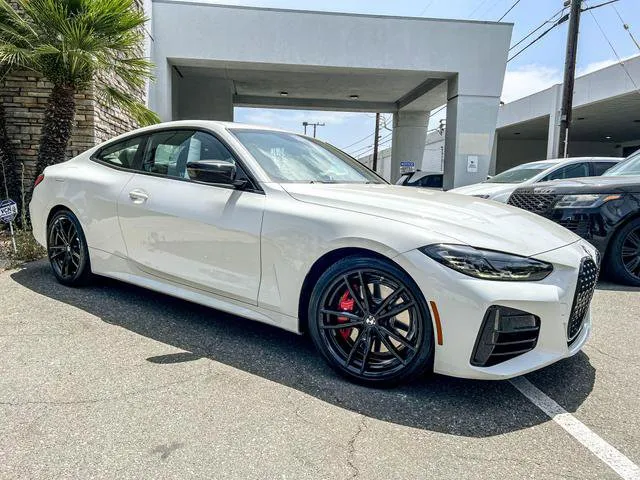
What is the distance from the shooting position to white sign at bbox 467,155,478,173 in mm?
13398

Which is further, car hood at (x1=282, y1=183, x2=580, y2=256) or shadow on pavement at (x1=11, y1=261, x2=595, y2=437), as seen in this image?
car hood at (x1=282, y1=183, x2=580, y2=256)

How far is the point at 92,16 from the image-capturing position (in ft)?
21.5

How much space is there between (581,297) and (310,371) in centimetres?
160

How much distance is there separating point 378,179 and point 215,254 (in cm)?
160

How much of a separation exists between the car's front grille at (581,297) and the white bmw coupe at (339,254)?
0.05 ft

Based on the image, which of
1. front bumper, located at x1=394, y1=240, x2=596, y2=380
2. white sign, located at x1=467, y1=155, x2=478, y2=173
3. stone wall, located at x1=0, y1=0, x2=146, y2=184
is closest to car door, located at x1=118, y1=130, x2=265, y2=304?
front bumper, located at x1=394, y1=240, x2=596, y2=380

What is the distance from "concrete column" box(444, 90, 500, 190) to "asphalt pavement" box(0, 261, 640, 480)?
10.3 metres

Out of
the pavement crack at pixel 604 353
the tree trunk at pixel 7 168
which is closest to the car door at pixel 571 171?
the pavement crack at pixel 604 353

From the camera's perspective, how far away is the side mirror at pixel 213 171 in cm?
307

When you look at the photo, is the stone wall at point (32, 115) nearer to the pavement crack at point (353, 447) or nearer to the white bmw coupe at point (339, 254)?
the white bmw coupe at point (339, 254)

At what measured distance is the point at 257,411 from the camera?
8.02 ft

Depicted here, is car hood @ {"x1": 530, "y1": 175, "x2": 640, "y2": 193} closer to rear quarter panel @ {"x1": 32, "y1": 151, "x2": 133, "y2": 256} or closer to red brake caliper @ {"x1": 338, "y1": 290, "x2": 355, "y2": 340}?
red brake caliper @ {"x1": 338, "y1": 290, "x2": 355, "y2": 340}

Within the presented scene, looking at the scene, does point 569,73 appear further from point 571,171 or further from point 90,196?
point 90,196

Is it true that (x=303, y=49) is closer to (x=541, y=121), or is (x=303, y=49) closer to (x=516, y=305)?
(x=516, y=305)
